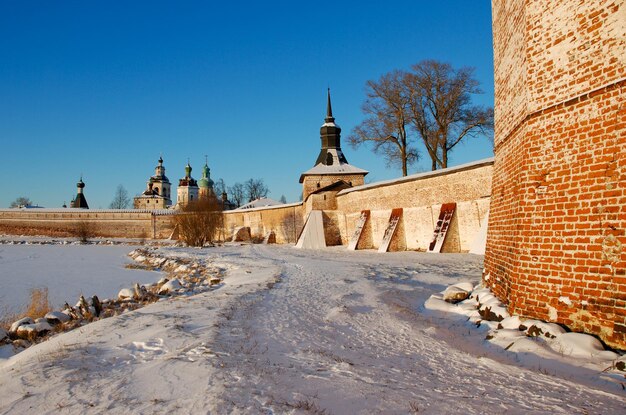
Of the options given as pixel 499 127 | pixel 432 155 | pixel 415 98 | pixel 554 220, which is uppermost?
pixel 415 98

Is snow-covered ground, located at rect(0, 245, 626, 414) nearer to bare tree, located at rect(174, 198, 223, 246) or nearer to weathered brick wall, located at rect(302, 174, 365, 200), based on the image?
bare tree, located at rect(174, 198, 223, 246)

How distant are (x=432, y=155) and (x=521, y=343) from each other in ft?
62.4

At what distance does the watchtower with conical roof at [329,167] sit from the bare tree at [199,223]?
6817 millimetres

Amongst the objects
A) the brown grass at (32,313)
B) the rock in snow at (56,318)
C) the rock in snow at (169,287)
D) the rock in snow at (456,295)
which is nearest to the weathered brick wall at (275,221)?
the rock in snow at (169,287)

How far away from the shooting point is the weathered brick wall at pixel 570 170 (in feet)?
11.9

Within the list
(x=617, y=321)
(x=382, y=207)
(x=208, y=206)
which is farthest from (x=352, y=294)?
(x=208, y=206)

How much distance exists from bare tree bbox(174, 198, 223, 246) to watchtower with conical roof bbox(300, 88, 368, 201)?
6817mm

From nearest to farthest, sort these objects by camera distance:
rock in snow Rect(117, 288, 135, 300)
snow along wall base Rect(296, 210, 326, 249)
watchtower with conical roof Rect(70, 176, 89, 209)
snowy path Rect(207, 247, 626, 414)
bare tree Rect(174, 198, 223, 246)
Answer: snowy path Rect(207, 247, 626, 414), rock in snow Rect(117, 288, 135, 300), snow along wall base Rect(296, 210, 326, 249), bare tree Rect(174, 198, 223, 246), watchtower with conical roof Rect(70, 176, 89, 209)

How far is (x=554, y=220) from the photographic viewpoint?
13.6 ft

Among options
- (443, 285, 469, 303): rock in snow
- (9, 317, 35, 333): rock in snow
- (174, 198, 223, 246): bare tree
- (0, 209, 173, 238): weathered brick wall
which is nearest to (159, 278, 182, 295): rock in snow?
(9, 317, 35, 333): rock in snow

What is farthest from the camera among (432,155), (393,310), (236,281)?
(432,155)

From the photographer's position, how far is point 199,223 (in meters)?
27.6

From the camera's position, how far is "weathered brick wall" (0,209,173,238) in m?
45.0

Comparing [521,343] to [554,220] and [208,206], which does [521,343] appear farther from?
[208,206]
